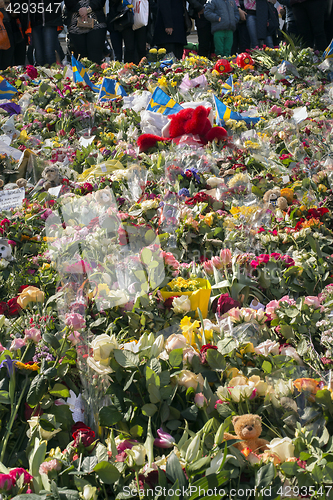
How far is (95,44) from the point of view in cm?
515

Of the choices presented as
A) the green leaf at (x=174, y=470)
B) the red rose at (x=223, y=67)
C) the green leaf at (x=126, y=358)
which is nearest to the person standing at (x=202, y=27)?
the red rose at (x=223, y=67)

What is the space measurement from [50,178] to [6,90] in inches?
79.6

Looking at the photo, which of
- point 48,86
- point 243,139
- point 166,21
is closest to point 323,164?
point 243,139

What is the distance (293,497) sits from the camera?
0.88 metres

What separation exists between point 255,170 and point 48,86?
236 centimetres

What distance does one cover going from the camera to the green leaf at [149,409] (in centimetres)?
105

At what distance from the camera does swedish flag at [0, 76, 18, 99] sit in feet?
13.2

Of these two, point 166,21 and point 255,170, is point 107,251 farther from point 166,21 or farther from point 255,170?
point 166,21

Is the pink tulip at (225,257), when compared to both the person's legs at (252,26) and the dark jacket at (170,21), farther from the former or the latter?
the person's legs at (252,26)

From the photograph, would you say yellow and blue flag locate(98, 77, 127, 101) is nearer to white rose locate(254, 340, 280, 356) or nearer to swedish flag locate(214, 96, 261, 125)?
swedish flag locate(214, 96, 261, 125)

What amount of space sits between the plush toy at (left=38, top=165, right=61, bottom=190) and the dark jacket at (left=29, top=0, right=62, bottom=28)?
335 centimetres

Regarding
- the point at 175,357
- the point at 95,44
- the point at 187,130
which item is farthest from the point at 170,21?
the point at 175,357

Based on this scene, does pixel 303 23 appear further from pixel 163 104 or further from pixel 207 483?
pixel 207 483

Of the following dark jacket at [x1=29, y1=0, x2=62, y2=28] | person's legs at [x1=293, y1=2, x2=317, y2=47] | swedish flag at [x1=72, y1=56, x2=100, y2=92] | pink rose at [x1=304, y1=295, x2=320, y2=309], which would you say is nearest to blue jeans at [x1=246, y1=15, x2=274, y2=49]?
person's legs at [x1=293, y1=2, x2=317, y2=47]
